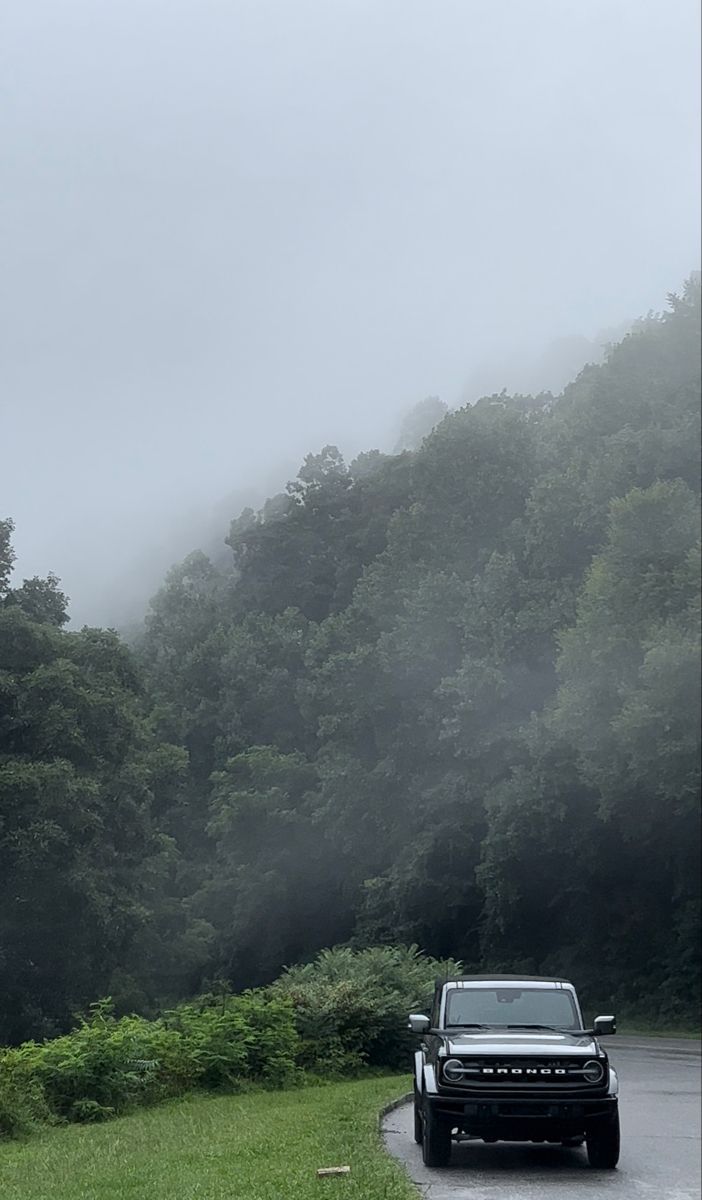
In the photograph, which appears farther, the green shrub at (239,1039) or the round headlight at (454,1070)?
the green shrub at (239,1039)

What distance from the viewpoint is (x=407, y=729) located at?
49.7 meters

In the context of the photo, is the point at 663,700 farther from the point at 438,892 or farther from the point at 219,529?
the point at 219,529

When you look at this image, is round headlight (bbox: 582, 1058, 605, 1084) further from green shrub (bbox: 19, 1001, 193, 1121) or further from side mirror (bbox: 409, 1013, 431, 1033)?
green shrub (bbox: 19, 1001, 193, 1121)

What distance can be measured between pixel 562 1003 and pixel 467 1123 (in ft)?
7.30

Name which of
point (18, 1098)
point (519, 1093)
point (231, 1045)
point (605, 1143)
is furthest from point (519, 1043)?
point (231, 1045)

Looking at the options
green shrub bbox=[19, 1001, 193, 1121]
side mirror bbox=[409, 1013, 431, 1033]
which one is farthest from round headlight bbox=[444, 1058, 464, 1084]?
green shrub bbox=[19, 1001, 193, 1121]

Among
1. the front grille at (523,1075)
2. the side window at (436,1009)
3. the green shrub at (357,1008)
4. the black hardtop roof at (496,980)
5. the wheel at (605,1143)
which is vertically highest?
the black hardtop roof at (496,980)

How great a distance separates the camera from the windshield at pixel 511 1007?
14.3 metres

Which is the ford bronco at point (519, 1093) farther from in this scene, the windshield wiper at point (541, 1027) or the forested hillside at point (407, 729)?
the forested hillside at point (407, 729)

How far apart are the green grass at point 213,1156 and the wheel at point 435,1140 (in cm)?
43

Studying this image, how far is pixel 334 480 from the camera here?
58.5 metres

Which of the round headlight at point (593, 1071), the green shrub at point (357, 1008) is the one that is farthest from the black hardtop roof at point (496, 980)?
the green shrub at point (357, 1008)

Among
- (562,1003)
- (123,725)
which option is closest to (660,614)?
(123,725)

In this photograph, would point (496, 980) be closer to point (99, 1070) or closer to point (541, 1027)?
point (541, 1027)
